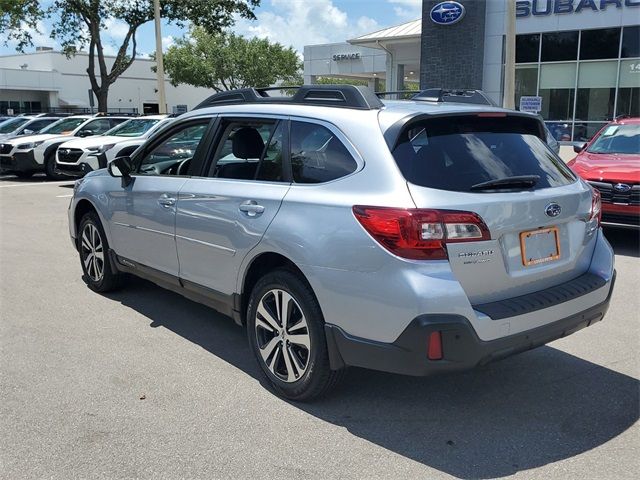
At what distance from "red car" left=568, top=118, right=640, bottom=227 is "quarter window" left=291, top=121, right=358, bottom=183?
5.36 meters

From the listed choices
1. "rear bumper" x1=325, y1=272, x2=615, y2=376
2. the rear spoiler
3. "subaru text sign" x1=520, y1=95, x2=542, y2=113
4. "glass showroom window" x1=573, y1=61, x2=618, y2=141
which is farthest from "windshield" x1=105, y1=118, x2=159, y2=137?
"glass showroom window" x1=573, y1=61, x2=618, y2=141

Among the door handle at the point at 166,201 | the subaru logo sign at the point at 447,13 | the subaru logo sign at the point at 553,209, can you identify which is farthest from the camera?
the subaru logo sign at the point at 447,13

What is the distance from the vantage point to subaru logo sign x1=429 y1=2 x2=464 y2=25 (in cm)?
2280

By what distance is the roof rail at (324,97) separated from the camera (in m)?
3.59

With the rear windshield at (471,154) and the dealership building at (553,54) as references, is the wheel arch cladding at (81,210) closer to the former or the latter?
the rear windshield at (471,154)

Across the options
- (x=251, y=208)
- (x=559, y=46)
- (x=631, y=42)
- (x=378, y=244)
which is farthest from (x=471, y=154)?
(x=559, y=46)

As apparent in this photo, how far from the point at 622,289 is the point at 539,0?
62.9 feet

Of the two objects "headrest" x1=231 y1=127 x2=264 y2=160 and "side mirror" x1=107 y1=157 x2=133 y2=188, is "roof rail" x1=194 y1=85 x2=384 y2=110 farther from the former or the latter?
"side mirror" x1=107 y1=157 x2=133 y2=188

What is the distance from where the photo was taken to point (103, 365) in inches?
168

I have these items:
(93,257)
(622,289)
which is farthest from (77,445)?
(622,289)

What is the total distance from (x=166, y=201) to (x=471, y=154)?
7.70 feet

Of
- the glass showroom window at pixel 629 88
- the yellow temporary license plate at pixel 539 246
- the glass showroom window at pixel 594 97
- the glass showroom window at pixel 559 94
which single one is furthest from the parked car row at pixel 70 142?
the glass showroom window at pixel 629 88

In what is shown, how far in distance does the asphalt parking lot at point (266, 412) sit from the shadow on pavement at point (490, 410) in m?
0.01

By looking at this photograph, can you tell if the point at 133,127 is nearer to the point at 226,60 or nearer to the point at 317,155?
the point at 317,155
